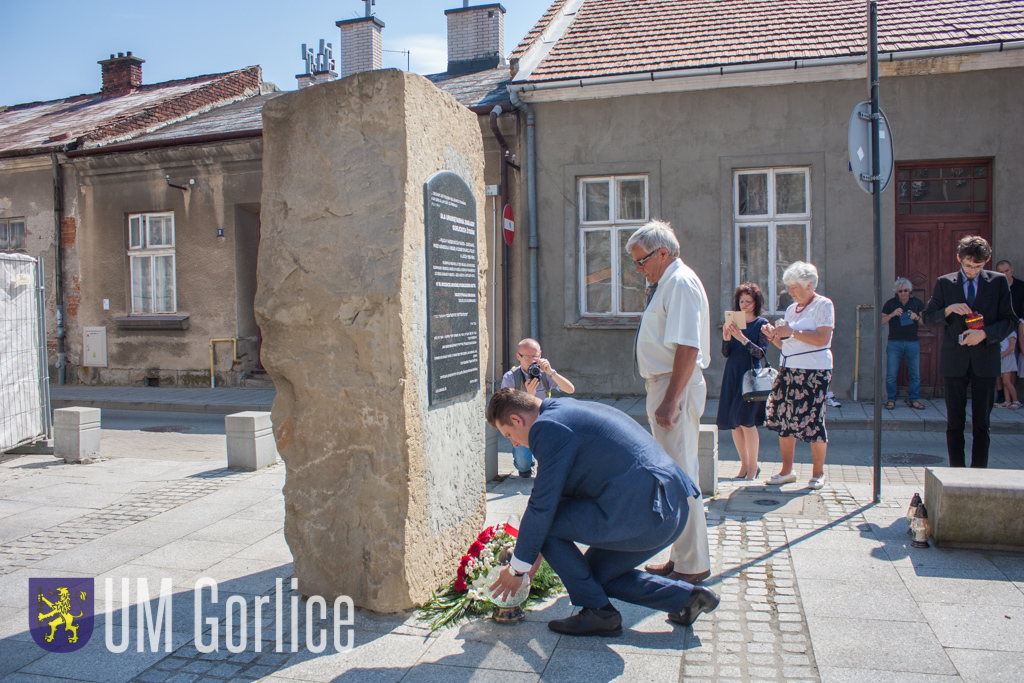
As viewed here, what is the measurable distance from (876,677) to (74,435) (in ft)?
24.2

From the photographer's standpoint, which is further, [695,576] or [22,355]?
[22,355]

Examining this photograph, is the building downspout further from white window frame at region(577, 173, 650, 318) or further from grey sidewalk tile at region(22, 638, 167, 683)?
grey sidewalk tile at region(22, 638, 167, 683)

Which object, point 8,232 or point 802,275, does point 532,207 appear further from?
point 8,232

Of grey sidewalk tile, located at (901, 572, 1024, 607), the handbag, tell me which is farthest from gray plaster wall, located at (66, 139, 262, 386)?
grey sidewalk tile, located at (901, 572, 1024, 607)

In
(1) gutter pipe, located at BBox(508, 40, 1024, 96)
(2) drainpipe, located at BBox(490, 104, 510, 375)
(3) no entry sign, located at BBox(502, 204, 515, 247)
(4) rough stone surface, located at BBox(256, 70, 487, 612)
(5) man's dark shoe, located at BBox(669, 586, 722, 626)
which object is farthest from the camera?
(2) drainpipe, located at BBox(490, 104, 510, 375)

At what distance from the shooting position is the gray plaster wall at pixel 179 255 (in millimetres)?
14711

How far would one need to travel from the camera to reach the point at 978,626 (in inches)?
139

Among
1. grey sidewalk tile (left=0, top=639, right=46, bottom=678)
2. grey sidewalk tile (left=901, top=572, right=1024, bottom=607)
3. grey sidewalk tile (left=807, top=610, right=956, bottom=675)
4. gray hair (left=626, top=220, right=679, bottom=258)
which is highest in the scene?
gray hair (left=626, top=220, right=679, bottom=258)

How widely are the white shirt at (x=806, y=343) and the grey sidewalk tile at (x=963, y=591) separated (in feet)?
6.66

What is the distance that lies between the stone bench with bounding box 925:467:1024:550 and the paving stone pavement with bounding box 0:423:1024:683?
0.14 m

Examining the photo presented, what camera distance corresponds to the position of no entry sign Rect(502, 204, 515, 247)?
36.9 feet

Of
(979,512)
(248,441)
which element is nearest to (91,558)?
(248,441)

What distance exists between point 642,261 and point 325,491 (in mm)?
1980

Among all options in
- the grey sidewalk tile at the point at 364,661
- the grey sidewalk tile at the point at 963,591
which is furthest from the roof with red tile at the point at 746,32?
the grey sidewalk tile at the point at 364,661
